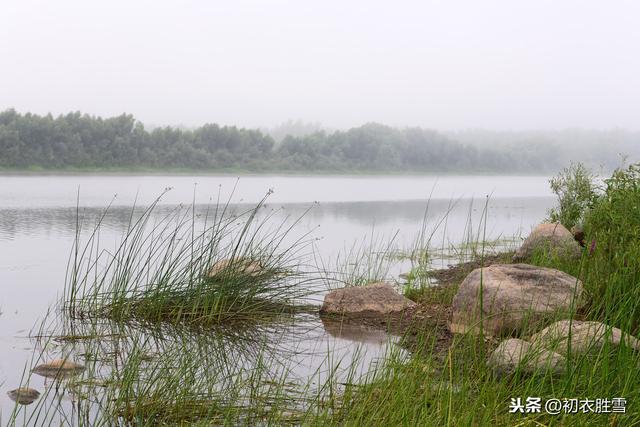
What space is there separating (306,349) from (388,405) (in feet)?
6.02

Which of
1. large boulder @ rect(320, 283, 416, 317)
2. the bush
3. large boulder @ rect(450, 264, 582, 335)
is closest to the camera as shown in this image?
large boulder @ rect(450, 264, 582, 335)

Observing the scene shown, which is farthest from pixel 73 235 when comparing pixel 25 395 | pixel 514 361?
pixel 514 361

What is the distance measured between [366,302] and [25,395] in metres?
2.84

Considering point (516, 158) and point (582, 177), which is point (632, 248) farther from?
point (516, 158)

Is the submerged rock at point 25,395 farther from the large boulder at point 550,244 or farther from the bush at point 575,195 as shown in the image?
the bush at point 575,195

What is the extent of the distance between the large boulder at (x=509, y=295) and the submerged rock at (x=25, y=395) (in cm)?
255

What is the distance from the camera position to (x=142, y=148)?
1438 inches

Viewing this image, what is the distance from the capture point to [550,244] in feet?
22.9

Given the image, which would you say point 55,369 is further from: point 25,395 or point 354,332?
point 354,332

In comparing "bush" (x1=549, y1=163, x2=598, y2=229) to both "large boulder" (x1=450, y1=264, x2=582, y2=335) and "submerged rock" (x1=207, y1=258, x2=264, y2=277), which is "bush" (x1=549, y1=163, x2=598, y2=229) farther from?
"submerged rock" (x1=207, y1=258, x2=264, y2=277)

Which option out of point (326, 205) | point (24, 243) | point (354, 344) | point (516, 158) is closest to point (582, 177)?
point (354, 344)

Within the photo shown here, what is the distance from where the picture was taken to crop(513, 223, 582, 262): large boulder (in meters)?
6.68

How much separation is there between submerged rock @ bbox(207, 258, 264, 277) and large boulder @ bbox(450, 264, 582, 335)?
158 centimetres

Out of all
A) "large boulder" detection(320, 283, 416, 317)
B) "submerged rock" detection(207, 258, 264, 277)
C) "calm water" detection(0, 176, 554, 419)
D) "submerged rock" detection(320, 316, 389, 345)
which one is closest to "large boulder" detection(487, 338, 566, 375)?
"calm water" detection(0, 176, 554, 419)
